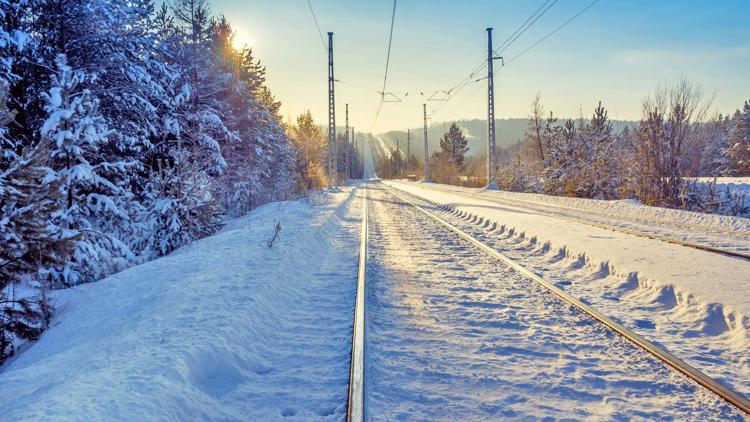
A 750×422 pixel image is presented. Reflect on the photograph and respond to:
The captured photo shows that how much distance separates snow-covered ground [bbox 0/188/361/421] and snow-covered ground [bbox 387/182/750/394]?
3.40m

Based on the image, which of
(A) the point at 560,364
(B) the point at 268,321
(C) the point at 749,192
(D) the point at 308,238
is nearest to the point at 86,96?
(D) the point at 308,238

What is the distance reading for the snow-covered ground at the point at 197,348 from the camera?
299 cm

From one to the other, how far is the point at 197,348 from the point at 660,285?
19.7 ft

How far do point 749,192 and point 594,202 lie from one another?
5.42 metres

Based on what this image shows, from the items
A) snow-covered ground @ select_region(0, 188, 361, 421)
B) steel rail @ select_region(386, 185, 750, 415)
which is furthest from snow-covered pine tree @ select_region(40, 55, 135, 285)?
steel rail @ select_region(386, 185, 750, 415)

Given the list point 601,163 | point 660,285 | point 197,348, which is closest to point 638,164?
point 601,163

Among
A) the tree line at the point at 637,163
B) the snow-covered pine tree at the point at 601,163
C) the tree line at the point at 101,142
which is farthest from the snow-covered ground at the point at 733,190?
the tree line at the point at 101,142

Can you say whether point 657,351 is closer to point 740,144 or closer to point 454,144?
point 740,144

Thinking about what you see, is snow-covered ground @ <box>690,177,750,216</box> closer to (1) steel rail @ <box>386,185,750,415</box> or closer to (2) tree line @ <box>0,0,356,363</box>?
(1) steel rail @ <box>386,185,750,415</box>

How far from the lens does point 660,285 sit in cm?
565

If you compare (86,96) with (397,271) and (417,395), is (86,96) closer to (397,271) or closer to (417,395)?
(397,271)

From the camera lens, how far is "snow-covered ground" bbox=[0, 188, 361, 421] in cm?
299


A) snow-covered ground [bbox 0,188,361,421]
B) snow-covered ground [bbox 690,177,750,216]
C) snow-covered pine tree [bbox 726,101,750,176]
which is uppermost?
snow-covered pine tree [bbox 726,101,750,176]

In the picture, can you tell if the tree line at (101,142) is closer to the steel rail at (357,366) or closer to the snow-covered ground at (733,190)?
the steel rail at (357,366)
